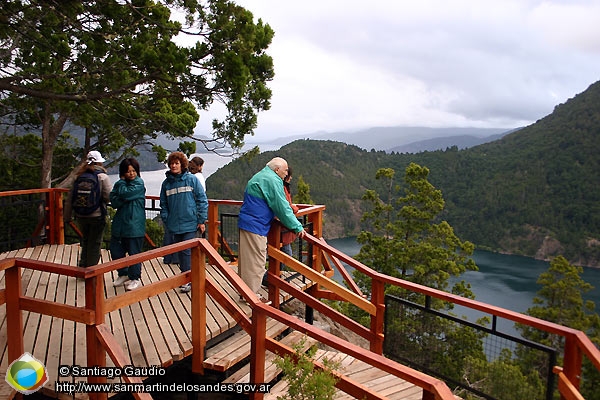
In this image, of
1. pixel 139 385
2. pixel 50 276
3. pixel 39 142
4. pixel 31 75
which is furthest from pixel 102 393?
pixel 39 142

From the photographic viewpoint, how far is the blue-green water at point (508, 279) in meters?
54.7

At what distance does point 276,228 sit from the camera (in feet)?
14.3

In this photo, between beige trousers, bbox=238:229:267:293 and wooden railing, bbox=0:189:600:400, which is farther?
beige trousers, bbox=238:229:267:293

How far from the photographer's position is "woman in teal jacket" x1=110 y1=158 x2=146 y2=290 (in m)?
4.65

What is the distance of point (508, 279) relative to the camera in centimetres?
6397

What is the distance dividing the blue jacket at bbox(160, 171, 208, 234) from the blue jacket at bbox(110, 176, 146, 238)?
0.26m

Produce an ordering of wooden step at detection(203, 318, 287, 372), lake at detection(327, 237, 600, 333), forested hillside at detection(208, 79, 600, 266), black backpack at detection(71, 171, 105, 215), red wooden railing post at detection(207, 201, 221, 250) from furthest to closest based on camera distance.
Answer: forested hillside at detection(208, 79, 600, 266), lake at detection(327, 237, 600, 333), red wooden railing post at detection(207, 201, 221, 250), black backpack at detection(71, 171, 105, 215), wooden step at detection(203, 318, 287, 372)

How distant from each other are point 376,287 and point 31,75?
558cm

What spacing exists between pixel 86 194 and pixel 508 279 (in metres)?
69.2

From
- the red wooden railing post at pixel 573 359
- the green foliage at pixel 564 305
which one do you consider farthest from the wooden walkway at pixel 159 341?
the green foliage at pixel 564 305

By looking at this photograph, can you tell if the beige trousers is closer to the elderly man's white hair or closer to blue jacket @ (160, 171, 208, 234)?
the elderly man's white hair

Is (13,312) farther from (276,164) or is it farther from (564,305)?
(564,305)

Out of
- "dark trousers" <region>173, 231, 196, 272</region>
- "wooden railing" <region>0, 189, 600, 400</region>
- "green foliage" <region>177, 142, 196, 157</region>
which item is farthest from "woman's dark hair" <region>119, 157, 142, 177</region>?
"green foliage" <region>177, 142, 196, 157</region>

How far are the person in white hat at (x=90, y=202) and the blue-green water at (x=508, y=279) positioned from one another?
5331cm
